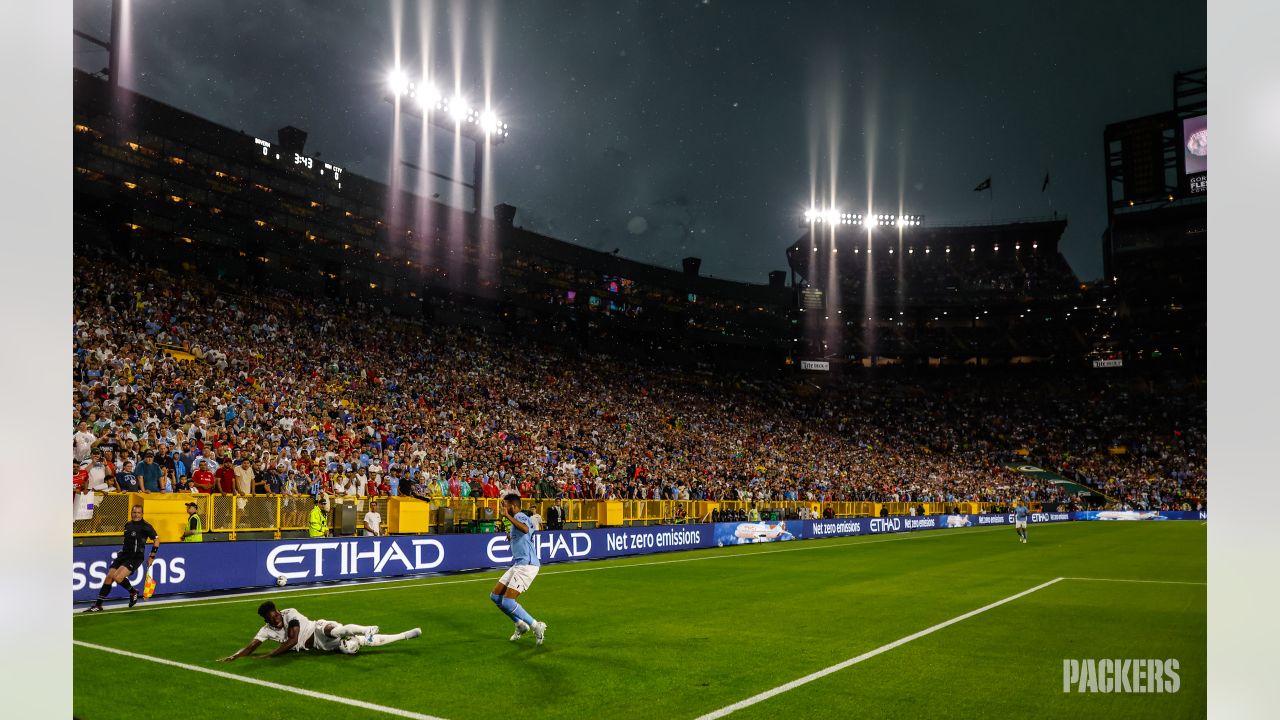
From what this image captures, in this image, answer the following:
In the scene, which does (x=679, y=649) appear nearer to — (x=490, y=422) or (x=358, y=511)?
(x=358, y=511)

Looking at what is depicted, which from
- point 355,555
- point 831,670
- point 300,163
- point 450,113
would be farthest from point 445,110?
point 831,670

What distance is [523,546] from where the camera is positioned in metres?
11.9

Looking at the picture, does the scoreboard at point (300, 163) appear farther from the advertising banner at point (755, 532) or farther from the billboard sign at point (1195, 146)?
the billboard sign at point (1195, 146)

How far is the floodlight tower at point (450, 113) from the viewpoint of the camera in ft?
157

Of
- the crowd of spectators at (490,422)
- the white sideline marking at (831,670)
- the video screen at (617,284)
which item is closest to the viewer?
the white sideline marking at (831,670)

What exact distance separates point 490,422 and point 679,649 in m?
27.5

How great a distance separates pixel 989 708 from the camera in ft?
27.9

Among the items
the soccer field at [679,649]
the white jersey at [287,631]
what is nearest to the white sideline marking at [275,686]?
the soccer field at [679,649]

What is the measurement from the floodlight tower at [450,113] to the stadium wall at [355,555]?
82.1 feet

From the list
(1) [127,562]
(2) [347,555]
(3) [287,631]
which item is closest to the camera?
(3) [287,631]
